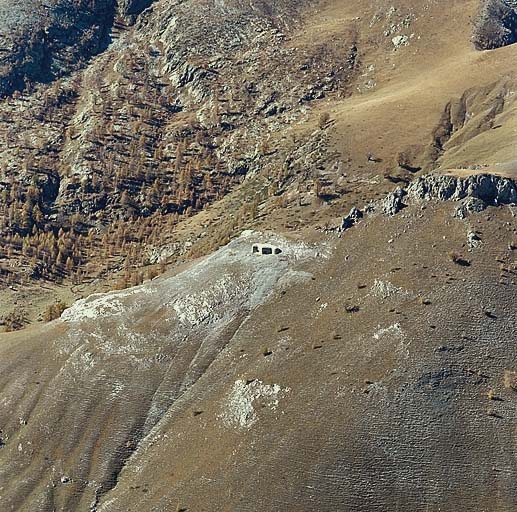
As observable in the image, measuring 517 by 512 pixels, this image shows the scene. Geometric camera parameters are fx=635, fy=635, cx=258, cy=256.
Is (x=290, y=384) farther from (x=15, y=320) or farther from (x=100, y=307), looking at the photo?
(x=15, y=320)

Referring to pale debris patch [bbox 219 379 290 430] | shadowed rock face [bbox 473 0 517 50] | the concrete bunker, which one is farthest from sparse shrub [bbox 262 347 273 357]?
shadowed rock face [bbox 473 0 517 50]

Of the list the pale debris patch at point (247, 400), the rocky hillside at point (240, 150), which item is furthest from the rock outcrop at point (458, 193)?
the pale debris patch at point (247, 400)

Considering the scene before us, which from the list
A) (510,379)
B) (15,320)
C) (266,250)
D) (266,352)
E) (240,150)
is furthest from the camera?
(240,150)

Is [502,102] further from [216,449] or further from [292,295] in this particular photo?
[216,449]

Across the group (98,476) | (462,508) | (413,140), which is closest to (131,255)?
(413,140)

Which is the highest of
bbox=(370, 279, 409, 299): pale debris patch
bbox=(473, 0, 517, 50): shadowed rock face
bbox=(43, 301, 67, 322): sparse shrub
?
bbox=(473, 0, 517, 50): shadowed rock face

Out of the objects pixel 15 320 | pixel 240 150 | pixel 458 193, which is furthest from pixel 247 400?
pixel 240 150

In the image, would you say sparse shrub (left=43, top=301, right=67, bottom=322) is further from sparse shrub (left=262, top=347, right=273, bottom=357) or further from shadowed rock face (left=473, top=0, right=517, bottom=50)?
shadowed rock face (left=473, top=0, right=517, bottom=50)

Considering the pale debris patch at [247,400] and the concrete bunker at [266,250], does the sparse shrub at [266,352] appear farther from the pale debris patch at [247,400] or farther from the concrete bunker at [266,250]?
the concrete bunker at [266,250]
